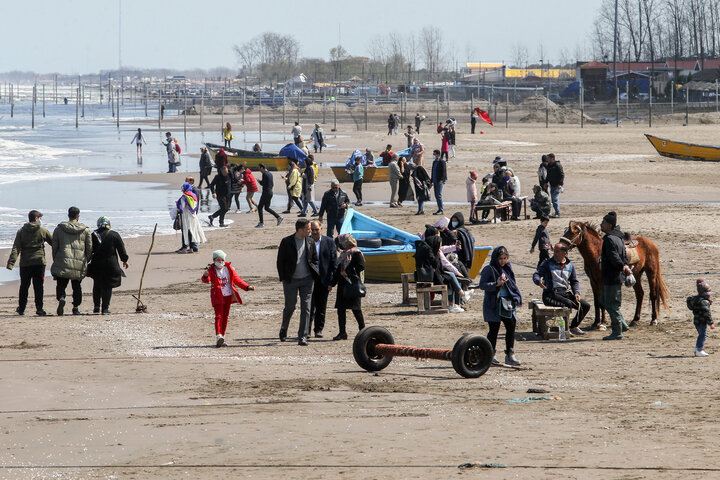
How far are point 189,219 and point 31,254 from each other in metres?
6.50

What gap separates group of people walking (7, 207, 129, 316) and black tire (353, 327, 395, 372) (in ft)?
17.9

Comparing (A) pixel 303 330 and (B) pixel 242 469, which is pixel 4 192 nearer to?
(A) pixel 303 330

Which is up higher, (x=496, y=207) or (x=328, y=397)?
(x=496, y=207)

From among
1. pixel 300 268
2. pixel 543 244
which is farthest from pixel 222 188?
pixel 300 268

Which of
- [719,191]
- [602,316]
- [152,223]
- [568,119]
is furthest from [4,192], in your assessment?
[568,119]

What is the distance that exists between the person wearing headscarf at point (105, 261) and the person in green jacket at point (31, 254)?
0.73 metres

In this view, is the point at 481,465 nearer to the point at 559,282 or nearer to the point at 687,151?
the point at 559,282

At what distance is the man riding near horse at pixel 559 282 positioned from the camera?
45.0 feet

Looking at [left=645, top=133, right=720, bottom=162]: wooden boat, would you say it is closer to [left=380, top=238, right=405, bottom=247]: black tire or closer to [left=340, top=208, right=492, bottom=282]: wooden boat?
[left=340, top=208, right=492, bottom=282]: wooden boat

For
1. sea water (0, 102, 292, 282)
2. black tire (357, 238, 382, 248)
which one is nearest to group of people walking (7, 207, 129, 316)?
black tire (357, 238, 382, 248)

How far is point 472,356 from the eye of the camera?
11.2m

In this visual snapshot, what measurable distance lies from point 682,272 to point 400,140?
→ 43681 mm

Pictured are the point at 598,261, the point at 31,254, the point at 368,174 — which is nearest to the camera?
the point at 598,261

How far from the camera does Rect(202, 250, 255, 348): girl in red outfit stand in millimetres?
13047
